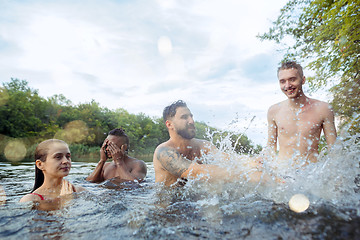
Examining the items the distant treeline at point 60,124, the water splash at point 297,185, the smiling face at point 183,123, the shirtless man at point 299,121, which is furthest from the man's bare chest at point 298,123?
the distant treeline at point 60,124

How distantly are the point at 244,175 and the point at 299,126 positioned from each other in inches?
63.8

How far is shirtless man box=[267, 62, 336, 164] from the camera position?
3809 mm

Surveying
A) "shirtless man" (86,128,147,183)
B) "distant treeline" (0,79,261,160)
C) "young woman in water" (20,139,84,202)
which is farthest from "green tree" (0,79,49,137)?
"young woman in water" (20,139,84,202)

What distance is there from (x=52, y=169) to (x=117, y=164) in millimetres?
2425

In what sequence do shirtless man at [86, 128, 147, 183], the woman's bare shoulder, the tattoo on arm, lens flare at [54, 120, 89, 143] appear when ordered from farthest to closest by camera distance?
lens flare at [54, 120, 89, 143] < shirtless man at [86, 128, 147, 183] < the tattoo on arm < the woman's bare shoulder

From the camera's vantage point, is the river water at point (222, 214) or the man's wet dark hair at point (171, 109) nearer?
the river water at point (222, 214)

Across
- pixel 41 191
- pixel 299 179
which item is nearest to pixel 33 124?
pixel 41 191

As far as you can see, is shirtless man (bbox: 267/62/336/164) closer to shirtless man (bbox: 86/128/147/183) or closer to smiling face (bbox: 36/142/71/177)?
shirtless man (bbox: 86/128/147/183)

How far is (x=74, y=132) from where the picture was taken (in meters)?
44.6

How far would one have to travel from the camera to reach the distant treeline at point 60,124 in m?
35.9

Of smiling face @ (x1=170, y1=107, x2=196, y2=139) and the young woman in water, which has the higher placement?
smiling face @ (x1=170, y1=107, x2=196, y2=139)

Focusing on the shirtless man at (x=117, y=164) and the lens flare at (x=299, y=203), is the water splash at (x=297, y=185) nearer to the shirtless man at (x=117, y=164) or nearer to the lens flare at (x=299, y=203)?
the lens flare at (x=299, y=203)

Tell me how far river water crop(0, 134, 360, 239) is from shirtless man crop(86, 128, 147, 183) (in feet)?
7.32

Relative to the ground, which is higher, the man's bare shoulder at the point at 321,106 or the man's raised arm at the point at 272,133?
the man's bare shoulder at the point at 321,106
